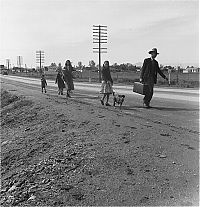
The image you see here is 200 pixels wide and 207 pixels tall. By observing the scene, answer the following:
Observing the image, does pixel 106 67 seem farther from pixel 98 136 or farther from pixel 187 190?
pixel 187 190

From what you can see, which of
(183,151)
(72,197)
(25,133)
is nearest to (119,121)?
(183,151)

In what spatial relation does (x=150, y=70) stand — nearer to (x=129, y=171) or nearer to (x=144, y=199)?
(x=129, y=171)

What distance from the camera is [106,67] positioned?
10.7 metres

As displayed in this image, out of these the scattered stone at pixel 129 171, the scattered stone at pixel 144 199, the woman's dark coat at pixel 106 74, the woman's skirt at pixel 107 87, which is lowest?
the scattered stone at pixel 144 199

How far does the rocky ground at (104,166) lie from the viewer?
3891mm

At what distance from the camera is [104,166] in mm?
4812

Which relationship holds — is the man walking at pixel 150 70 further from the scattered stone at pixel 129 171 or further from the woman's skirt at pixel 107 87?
the scattered stone at pixel 129 171

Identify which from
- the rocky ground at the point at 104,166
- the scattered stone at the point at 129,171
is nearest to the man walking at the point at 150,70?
the rocky ground at the point at 104,166

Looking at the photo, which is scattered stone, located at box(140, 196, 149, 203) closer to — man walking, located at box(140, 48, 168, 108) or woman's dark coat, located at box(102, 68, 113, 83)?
man walking, located at box(140, 48, 168, 108)

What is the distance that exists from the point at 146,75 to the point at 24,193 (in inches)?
259

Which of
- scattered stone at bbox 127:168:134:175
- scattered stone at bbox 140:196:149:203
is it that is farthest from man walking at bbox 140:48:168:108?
scattered stone at bbox 140:196:149:203

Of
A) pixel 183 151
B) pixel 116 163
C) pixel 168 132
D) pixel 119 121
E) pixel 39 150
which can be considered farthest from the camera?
pixel 119 121

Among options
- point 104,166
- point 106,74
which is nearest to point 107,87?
point 106,74

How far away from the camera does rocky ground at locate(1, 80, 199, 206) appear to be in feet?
12.8
